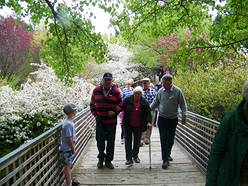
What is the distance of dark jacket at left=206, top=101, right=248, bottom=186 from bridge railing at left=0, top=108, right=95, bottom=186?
5.49 feet

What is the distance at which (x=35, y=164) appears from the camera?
4.12 meters

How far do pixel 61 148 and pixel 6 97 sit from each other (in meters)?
5.14

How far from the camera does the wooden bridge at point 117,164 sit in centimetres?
367

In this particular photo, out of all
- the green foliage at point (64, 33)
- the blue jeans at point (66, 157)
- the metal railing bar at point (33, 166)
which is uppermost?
the green foliage at point (64, 33)

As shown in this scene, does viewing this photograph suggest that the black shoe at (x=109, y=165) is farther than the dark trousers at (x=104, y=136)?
Yes

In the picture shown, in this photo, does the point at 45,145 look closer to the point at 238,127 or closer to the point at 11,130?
the point at 238,127

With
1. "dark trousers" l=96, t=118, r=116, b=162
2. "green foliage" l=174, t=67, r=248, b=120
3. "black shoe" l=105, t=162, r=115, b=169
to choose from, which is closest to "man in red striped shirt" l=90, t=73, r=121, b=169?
"dark trousers" l=96, t=118, r=116, b=162

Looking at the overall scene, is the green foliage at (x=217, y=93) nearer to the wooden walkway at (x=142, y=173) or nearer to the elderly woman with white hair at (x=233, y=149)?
the wooden walkway at (x=142, y=173)

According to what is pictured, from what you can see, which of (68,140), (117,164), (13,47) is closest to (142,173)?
(117,164)

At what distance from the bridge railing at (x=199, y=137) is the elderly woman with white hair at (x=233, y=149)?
3.04 meters

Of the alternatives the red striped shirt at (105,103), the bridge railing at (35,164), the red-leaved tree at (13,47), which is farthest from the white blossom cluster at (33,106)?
the red-leaved tree at (13,47)

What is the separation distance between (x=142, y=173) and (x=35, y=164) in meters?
3.02

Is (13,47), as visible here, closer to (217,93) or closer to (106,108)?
(217,93)

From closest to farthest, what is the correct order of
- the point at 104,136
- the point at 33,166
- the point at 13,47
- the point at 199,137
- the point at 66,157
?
the point at 33,166 < the point at 66,157 < the point at 104,136 < the point at 199,137 < the point at 13,47
